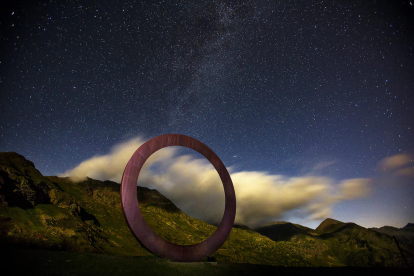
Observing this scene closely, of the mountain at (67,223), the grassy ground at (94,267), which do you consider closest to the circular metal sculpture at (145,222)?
the grassy ground at (94,267)

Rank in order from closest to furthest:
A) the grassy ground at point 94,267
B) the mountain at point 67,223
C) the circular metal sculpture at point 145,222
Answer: the grassy ground at point 94,267
the circular metal sculpture at point 145,222
the mountain at point 67,223

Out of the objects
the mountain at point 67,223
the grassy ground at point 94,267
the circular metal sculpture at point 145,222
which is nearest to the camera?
the grassy ground at point 94,267

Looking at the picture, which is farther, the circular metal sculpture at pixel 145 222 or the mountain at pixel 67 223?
the mountain at pixel 67 223

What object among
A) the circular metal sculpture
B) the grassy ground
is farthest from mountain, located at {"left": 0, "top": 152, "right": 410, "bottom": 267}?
the grassy ground

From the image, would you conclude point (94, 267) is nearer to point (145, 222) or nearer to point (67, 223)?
point (145, 222)

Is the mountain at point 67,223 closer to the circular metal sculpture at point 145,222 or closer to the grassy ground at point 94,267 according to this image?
the circular metal sculpture at point 145,222

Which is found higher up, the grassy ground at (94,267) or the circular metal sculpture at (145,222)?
the circular metal sculpture at (145,222)

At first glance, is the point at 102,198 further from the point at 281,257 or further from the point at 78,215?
the point at 281,257

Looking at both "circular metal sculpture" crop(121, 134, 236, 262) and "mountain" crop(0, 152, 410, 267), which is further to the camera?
"mountain" crop(0, 152, 410, 267)

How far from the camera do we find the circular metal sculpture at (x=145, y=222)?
44.3ft

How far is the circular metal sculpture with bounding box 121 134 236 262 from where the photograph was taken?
44.3 feet

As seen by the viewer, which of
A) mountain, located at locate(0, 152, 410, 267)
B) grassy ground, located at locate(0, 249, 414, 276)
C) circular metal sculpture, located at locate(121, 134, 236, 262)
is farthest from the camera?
mountain, located at locate(0, 152, 410, 267)

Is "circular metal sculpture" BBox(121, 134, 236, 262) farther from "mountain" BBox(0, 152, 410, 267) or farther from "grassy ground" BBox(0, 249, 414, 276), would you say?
"mountain" BBox(0, 152, 410, 267)

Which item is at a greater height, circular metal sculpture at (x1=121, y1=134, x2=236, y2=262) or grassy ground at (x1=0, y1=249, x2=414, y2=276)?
circular metal sculpture at (x1=121, y1=134, x2=236, y2=262)
